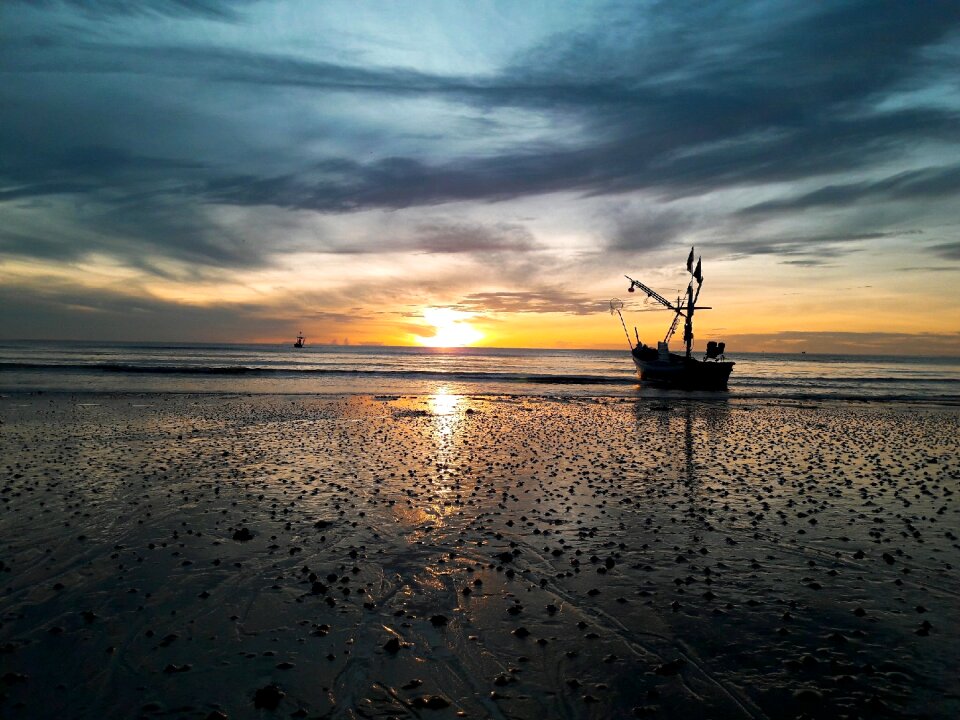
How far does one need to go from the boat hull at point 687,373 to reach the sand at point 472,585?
4180 centimetres

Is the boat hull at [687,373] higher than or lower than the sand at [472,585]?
higher

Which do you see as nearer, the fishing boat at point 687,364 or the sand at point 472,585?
the sand at point 472,585

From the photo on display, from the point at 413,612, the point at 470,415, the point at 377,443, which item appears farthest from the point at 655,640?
the point at 470,415

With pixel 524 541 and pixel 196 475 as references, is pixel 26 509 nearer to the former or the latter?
pixel 196 475

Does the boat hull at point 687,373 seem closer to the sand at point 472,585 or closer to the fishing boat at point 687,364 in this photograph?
the fishing boat at point 687,364

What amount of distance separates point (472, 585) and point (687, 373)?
195 ft

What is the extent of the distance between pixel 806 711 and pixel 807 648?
149cm

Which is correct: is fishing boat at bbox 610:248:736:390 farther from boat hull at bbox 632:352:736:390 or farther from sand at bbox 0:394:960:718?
sand at bbox 0:394:960:718

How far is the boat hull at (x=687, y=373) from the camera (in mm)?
61281

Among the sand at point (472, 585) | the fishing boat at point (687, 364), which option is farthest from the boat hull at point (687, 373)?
the sand at point (472, 585)

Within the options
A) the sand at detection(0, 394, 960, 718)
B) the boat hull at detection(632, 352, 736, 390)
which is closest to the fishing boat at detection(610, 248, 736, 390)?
the boat hull at detection(632, 352, 736, 390)

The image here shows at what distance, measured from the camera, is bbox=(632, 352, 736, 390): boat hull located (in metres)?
61.3

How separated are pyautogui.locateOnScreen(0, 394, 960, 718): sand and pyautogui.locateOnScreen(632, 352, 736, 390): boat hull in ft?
137

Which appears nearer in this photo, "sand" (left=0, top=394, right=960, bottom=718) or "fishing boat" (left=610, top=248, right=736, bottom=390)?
"sand" (left=0, top=394, right=960, bottom=718)
